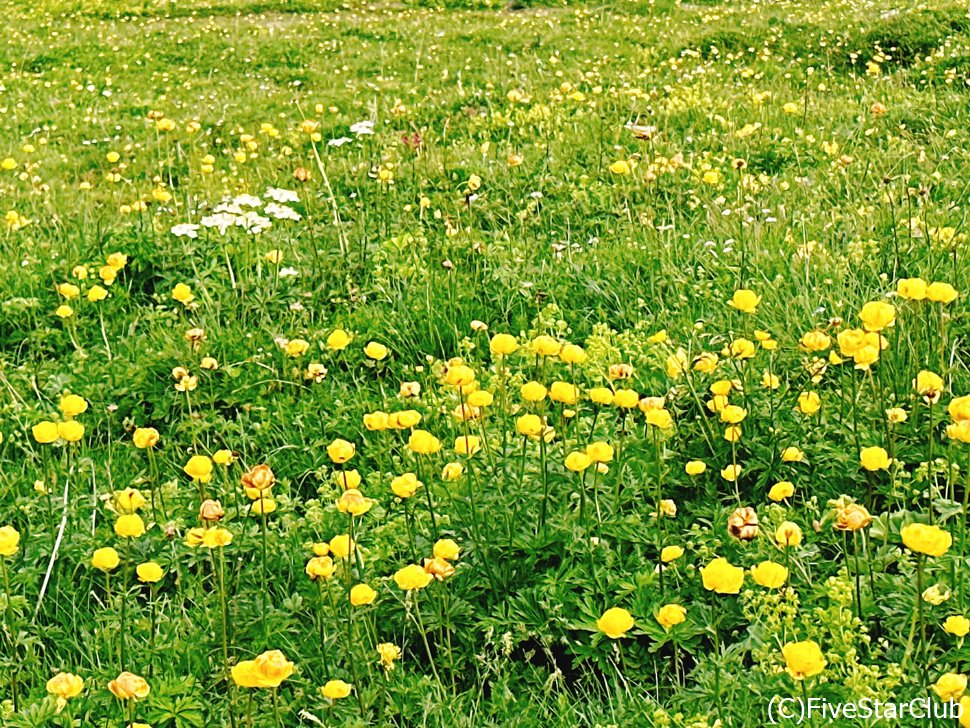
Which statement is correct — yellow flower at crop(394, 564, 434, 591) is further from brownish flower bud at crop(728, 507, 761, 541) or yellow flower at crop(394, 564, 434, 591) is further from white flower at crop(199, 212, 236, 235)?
white flower at crop(199, 212, 236, 235)

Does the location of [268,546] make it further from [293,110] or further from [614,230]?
[293,110]

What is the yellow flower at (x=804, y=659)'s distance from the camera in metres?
1.86

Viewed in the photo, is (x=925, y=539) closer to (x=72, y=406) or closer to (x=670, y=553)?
(x=670, y=553)

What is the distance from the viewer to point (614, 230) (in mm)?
5188

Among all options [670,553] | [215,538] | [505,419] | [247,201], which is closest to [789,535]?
[670,553]

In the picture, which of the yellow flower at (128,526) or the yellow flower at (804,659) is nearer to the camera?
the yellow flower at (804,659)

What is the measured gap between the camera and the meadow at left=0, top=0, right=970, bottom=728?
7.80 ft

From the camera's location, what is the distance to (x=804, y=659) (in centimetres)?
186

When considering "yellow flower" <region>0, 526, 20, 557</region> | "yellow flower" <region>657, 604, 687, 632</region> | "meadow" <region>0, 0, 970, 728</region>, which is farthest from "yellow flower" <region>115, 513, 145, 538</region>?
"yellow flower" <region>657, 604, 687, 632</region>

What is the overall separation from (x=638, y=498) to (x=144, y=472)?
187 centimetres

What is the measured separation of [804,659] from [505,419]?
1.54 meters

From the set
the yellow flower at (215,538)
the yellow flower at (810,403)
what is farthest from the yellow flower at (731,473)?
the yellow flower at (215,538)

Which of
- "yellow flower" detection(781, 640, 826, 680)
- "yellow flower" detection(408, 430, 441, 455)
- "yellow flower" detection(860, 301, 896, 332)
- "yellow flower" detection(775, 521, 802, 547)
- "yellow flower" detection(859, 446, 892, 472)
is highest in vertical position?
"yellow flower" detection(860, 301, 896, 332)

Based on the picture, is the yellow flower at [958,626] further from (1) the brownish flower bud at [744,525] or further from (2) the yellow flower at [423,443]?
(2) the yellow flower at [423,443]
